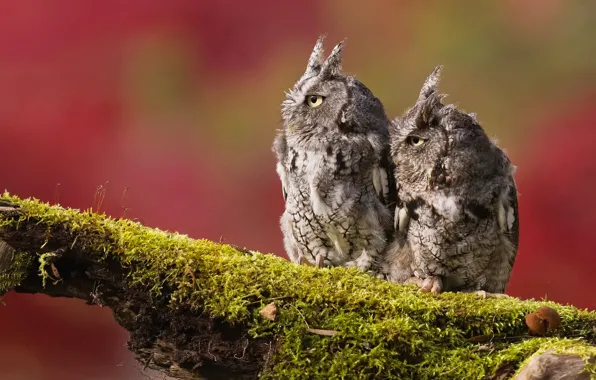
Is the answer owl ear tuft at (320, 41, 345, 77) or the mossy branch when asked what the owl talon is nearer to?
the mossy branch

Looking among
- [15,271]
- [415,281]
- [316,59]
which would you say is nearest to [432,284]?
[415,281]

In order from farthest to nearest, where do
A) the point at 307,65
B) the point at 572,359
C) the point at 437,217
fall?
the point at 307,65 → the point at 437,217 → the point at 572,359

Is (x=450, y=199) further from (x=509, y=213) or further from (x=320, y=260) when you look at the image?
(x=320, y=260)

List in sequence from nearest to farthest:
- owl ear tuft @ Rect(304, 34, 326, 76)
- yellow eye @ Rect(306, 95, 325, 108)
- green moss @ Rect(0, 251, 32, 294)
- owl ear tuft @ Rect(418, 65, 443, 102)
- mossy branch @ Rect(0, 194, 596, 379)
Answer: mossy branch @ Rect(0, 194, 596, 379) < green moss @ Rect(0, 251, 32, 294) < owl ear tuft @ Rect(418, 65, 443, 102) < yellow eye @ Rect(306, 95, 325, 108) < owl ear tuft @ Rect(304, 34, 326, 76)

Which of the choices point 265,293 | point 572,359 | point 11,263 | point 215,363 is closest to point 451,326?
point 572,359

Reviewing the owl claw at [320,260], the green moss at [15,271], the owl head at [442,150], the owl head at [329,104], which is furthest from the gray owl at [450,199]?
the green moss at [15,271]

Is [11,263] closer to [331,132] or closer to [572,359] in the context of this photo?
[331,132]

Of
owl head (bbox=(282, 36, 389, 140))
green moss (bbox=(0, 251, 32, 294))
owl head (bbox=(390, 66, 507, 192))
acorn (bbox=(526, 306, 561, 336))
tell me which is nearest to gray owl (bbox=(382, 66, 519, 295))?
owl head (bbox=(390, 66, 507, 192))

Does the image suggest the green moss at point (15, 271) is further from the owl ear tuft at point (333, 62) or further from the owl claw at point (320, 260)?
the owl ear tuft at point (333, 62)
